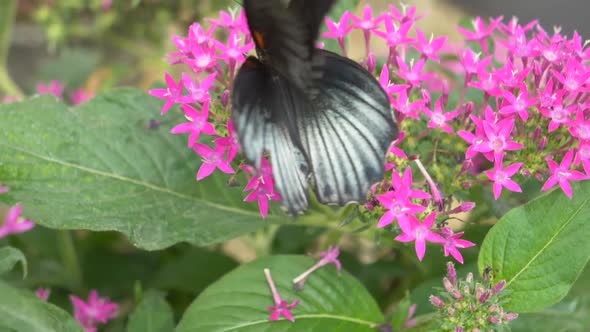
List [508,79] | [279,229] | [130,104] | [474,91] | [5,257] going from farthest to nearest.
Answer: [279,229], [474,91], [130,104], [508,79], [5,257]

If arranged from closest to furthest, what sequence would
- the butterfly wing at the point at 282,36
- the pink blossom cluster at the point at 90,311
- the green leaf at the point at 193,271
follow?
the butterfly wing at the point at 282,36
the pink blossom cluster at the point at 90,311
the green leaf at the point at 193,271

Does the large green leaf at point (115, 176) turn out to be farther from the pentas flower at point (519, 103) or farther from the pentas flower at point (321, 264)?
the pentas flower at point (519, 103)

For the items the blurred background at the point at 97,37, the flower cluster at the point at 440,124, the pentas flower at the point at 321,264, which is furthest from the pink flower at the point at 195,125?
the blurred background at the point at 97,37

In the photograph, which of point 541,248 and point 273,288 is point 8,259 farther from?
point 541,248

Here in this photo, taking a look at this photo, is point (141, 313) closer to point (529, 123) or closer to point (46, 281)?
point (46, 281)

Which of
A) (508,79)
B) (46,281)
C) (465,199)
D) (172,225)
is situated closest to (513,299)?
(465,199)
